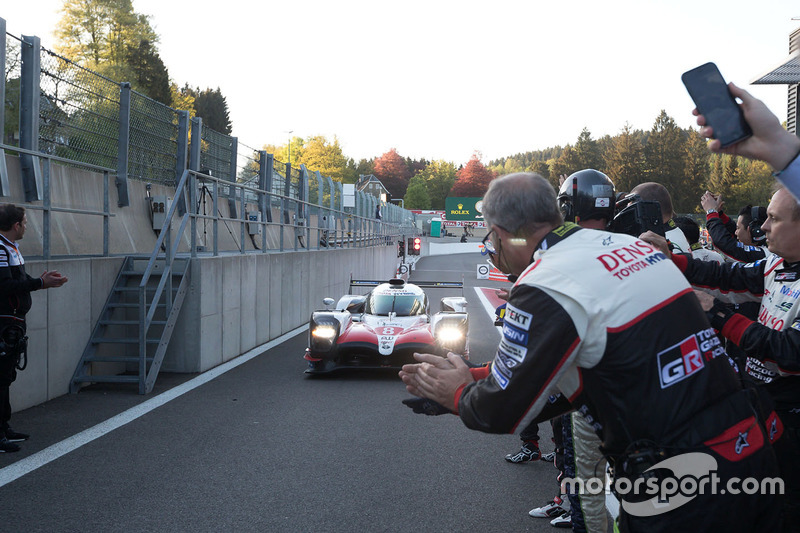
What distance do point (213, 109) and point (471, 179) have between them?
Answer: 8135 cm

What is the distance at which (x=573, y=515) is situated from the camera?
3.65m

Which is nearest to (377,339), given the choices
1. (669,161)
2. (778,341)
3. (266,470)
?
(266,470)

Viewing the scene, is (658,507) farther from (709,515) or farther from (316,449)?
(316,449)

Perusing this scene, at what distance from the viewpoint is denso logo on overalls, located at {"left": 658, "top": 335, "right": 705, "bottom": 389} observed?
194cm

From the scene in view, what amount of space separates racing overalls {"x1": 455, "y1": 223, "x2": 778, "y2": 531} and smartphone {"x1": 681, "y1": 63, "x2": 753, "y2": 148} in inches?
17.7

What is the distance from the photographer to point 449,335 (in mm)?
8953

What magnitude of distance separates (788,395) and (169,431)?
4.70 meters

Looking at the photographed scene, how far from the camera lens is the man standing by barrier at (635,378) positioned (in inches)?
76.2

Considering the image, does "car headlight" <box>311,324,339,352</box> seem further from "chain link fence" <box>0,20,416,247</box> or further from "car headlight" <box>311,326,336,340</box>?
"chain link fence" <box>0,20,416,247</box>

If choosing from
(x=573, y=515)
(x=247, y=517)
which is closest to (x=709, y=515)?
(x=573, y=515)

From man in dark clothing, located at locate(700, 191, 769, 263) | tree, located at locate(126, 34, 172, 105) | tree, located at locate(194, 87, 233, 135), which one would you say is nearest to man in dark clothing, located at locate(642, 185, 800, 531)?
man in dark clothing, located at locate(700, 191, 769, 263)

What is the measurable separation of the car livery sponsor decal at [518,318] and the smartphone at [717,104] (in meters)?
0.67

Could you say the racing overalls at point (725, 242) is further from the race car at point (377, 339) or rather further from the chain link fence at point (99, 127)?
the chain link fence at point (99, 127)

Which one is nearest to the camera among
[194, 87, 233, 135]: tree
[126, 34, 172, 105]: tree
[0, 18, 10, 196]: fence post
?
[0, 18, 10, 196]: fence post
